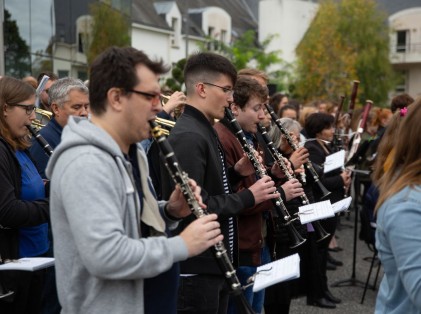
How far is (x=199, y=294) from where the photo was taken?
3.23 metres

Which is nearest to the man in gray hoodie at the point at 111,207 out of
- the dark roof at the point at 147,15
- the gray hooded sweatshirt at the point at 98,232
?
the gray hooded sweatshirt at the point at 98,232

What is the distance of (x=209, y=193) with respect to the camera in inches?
131

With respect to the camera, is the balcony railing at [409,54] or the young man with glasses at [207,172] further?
the balcony railing at [409,54]

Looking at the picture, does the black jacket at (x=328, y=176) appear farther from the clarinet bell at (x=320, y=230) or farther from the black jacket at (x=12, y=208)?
the black jacket at (x=12, y=208)

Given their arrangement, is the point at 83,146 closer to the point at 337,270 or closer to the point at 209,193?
the point at 209,193

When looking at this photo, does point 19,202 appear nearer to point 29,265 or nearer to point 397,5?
point 29,265

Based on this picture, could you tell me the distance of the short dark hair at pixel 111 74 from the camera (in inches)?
88.7

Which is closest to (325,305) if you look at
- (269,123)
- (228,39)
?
(269,123)

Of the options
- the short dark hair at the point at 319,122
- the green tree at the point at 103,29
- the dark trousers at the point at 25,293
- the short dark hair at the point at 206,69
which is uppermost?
the green tree at the point at 103,29

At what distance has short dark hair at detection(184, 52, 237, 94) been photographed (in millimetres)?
3557

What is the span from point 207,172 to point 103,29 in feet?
46.9

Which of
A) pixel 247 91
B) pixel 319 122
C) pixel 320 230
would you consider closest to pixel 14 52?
pixel 319 122

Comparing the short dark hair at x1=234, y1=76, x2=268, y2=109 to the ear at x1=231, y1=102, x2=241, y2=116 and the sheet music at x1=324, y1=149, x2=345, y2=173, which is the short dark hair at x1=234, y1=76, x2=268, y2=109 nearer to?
the ear at x1=231, y1=102, x2=241, y2=116

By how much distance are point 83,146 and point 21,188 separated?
5.46ft
